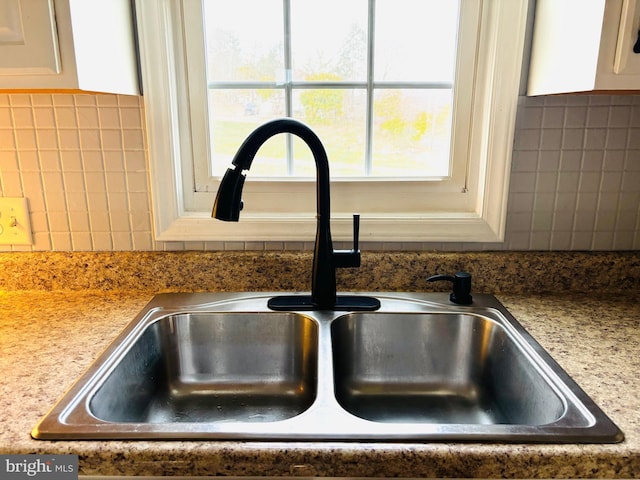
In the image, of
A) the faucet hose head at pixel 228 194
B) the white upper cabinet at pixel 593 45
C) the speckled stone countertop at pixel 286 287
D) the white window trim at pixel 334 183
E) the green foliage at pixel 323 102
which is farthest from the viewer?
the green foliage at pixel 323 102

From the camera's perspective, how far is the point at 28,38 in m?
0.74

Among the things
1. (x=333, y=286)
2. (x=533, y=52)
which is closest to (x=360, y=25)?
(x=533, y=52)

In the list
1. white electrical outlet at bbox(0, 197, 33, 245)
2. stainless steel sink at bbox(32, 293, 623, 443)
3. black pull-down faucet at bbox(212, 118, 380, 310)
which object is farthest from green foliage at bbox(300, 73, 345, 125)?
white electrical outlet at bbox(0, 197, 33, 245)

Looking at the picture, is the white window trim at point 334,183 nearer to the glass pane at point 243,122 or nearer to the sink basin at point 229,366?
the glass pane at point 243,122

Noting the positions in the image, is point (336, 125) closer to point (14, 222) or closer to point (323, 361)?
point (323, 361)

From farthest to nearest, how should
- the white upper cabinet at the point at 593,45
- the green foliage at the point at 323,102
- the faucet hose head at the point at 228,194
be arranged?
1. the green foliage at the point at 323,102
2. the faucet hose head at the point at 228,194
3. the white upper cabinet at the point at 593,45

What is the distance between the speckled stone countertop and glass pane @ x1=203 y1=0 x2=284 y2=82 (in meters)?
0.47

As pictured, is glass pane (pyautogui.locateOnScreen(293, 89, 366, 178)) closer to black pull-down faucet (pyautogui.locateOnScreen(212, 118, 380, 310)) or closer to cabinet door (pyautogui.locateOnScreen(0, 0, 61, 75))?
black pull-down faucet (pyautogui.locateOnScreen(212, 118, 380, 310))

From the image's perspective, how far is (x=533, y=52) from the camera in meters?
0.98

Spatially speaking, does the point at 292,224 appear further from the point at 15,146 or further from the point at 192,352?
the point at 15,146

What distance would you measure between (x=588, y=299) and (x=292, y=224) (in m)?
0.72

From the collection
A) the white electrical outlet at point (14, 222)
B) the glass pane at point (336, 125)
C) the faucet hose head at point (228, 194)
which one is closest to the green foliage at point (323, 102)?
the glass pane at point (336, 125)

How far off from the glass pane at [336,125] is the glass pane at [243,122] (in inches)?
1.9

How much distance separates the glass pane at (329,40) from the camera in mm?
1074
